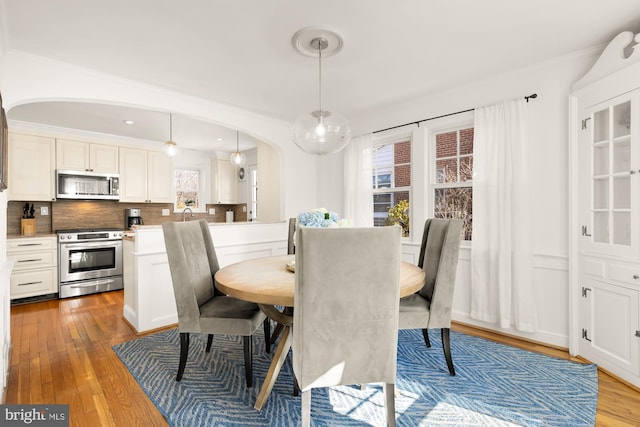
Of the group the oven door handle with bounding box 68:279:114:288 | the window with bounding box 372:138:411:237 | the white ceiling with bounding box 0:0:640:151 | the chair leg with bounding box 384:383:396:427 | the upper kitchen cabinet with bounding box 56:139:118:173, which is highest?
the white ceiling with bounding box 0:0:640:151

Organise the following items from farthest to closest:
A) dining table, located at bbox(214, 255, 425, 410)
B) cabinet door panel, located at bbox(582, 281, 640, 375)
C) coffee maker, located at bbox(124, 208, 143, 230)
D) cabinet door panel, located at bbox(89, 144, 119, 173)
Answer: coffee maker, located at bbox(124, 208, 143, 230)
cabinet door panel, located at bbox(89, 144, 119, 173)
cabinet door panel, located at bbox(582, 281, 640, 375)
dining table, located at bbox(214, 255, 425, 410)

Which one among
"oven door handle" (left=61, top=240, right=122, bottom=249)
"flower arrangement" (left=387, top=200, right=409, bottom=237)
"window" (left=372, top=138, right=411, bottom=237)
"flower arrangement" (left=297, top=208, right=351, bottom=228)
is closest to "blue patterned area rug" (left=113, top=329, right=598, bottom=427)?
"flower arrangement" (left=297, top=208, right=351, bottom=228)

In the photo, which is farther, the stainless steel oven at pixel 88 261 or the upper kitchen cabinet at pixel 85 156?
the upper kitchen cabinet at pixel 85 156

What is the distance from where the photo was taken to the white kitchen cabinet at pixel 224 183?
20.5 feet

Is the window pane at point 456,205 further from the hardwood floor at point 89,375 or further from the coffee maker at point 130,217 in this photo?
the coffee maker at point 130,217

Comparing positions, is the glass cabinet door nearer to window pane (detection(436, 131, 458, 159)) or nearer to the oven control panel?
window pane (detection(436, 131, 458, 159))

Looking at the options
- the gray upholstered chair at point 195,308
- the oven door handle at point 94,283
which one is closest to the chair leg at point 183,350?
the gray upholstered chair at point 195,308

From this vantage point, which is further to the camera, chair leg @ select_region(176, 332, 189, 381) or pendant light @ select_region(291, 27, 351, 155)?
pendant light @ select_region(291, 27, 351, 155)

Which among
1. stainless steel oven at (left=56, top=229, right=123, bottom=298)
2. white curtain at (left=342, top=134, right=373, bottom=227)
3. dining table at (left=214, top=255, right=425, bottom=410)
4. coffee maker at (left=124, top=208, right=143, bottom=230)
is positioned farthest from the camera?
coffee maker at (left=124, top=208, right=143, bottom=230)

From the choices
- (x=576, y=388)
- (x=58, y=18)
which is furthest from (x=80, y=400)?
(x=576, y=388)

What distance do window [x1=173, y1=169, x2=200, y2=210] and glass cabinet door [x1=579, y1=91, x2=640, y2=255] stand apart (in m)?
5.79

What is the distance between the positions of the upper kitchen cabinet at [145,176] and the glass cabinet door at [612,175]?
5.77 m

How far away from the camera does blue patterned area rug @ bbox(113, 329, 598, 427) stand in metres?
1.74

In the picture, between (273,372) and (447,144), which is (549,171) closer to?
(447,144)
